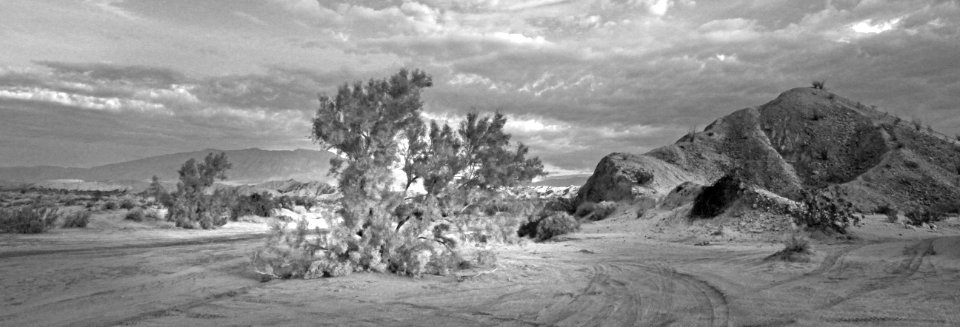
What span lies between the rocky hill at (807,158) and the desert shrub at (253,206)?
22.5 m

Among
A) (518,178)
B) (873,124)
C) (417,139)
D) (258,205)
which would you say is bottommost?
(258,205)

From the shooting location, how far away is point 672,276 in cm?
996

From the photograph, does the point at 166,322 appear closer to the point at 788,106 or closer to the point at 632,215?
the point at 632,215

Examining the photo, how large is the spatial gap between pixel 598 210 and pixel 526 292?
2187cm

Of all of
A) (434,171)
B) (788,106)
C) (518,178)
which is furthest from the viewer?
(788,106)

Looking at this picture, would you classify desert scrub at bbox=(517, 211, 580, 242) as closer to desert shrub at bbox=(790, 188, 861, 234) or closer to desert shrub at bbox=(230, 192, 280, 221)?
desert shrub at bbox=(790, 188, 861, 234)

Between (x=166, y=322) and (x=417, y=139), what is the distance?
6.21 metres

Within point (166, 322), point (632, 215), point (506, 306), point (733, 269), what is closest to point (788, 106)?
point (632, 215)

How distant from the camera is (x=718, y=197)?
20359mm

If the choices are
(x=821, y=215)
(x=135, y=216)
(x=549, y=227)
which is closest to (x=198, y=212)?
(x=135, y=216)

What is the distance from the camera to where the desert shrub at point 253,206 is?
1323 inches

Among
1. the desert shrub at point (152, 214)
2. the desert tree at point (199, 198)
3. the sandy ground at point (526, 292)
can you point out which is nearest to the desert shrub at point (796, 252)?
the sandy ground at point (526, 292)

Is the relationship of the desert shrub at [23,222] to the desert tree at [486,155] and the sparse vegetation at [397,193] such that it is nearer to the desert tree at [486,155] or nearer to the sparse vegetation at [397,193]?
the sparse vegetation at [397,193]

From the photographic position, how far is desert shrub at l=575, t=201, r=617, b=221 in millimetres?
28797
